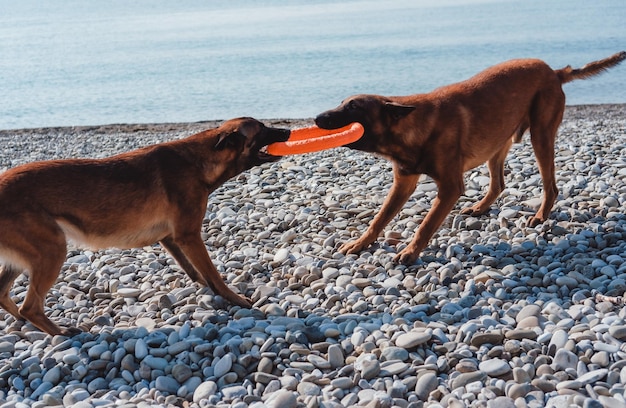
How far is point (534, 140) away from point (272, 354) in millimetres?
4115

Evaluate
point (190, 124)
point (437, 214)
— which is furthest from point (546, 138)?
point (190, 124)

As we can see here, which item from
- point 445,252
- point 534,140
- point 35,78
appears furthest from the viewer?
point 35,78

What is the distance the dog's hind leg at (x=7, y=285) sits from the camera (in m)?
5.37

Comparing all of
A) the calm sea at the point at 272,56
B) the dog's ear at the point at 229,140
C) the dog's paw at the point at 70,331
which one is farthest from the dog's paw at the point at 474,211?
the calm sea at the point at 272,56

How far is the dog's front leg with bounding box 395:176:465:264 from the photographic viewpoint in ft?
21.3

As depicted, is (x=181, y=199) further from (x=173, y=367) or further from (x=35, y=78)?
(x=35, y=78)

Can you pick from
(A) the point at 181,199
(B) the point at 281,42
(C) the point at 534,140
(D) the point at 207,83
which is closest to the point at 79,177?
(A) the point at 181,199

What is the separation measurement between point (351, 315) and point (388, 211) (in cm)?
189

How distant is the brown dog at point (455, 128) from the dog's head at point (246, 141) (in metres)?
0.62

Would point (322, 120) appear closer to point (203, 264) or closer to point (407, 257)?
point (407, 257)

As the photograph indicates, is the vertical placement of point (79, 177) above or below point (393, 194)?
above

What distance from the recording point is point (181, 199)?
5797 mm

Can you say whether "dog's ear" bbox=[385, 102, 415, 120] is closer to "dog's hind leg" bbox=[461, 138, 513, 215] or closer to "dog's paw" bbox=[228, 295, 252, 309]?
"dog's hind leg" bbox=[461, 138, 513, 215]

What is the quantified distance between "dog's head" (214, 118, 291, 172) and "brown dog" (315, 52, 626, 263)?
62 centimetres
